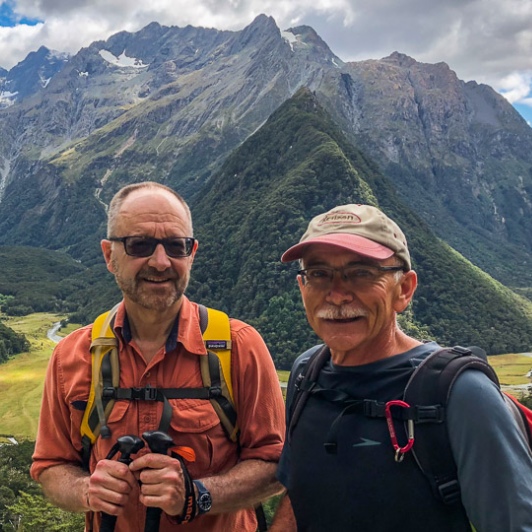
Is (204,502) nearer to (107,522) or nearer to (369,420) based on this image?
(107,522)

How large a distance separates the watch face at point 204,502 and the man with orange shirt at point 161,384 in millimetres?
112

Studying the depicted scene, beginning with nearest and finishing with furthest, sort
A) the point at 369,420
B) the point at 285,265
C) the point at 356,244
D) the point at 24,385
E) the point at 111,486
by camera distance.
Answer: the point at 369,420 → the point at 111,486 → the point at 356,244 → the point at 24,385 → the point at 285,265

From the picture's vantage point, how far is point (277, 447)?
216 inches

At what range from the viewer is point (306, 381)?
5.00 meters

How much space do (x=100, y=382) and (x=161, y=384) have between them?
585 millimetres

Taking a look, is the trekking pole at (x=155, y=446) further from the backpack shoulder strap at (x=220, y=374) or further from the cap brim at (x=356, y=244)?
the cap brim at (x=356, y=244)

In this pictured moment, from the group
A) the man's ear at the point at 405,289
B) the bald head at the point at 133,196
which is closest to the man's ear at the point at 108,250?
the bald head at the point at 133,196

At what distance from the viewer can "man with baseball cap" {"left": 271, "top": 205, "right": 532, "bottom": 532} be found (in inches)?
143

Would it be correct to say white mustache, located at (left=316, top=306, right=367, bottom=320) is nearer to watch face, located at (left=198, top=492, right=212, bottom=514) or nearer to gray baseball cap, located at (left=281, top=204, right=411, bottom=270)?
gray baseball cap, located at (left=281, top=204, right=411, bottom=270)

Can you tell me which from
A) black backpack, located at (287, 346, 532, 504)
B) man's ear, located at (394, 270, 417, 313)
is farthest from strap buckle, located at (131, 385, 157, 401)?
man's ear, located at (394, 270, 417, 313)

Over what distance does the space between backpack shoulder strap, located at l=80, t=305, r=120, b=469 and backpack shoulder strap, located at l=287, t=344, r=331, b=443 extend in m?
1.73

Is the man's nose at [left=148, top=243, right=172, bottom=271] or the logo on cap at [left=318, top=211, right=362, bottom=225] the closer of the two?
the logo on cap at [left=318, top=211, right=362, bottom=225]

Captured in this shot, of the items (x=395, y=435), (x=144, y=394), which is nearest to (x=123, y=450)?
(x=144, y=394)

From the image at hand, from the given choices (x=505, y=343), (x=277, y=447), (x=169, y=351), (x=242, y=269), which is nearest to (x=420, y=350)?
(x=277, y=447)
